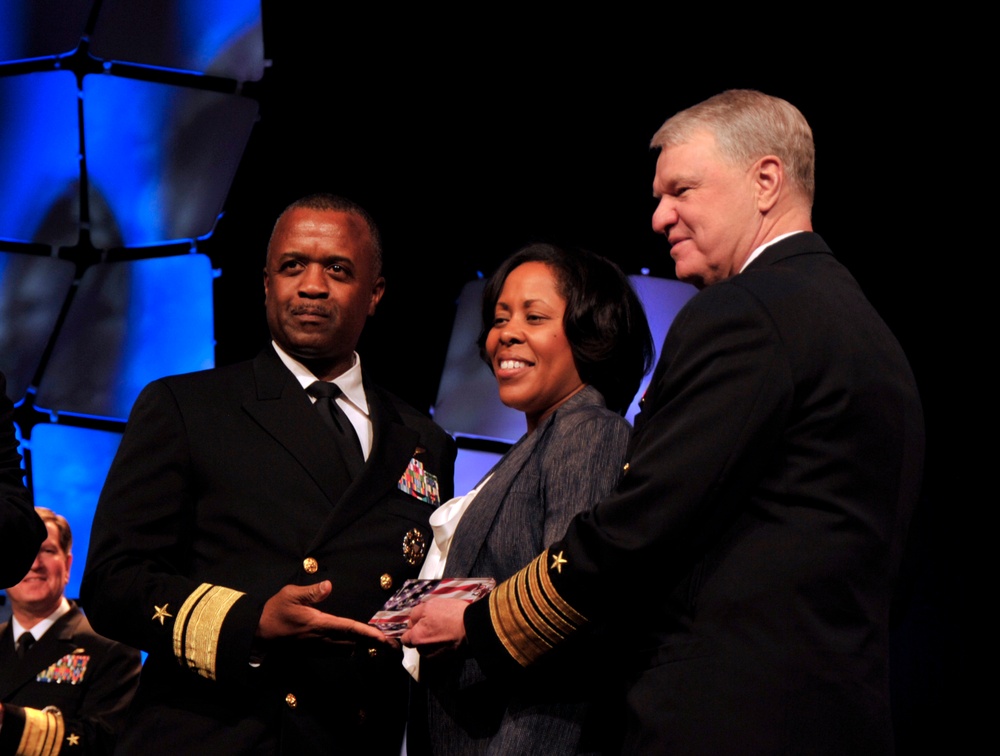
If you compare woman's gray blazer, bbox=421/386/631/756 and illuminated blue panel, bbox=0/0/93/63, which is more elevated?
illuminated blue panel, bbox=0/0/93/63

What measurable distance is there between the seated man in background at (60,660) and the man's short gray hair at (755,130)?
256 centimetres

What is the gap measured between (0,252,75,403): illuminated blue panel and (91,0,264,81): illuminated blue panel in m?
0.80

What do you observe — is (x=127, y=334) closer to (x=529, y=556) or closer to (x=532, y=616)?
(x=529, y=556)

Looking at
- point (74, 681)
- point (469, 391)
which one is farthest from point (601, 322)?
point (74, 681)

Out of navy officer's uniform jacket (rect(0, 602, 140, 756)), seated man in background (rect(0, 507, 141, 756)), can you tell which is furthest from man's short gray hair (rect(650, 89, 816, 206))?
navy officer's uniform jacket (rect(0, 602, 140, 756))

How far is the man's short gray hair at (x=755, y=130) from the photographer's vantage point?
5.83 ft

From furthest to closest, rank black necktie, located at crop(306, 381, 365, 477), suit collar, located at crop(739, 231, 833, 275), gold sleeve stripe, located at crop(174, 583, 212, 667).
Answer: black necktie, located at crop(306, 381, 365, 477) → gold sleeve stripe, located at crop(174, 583, 212, 667) → suit collar, located at crop(739, 231, 833, 275)

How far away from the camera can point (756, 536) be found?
1520mm

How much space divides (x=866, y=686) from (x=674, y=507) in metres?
0.36

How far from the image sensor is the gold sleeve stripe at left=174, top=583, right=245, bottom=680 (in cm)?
190

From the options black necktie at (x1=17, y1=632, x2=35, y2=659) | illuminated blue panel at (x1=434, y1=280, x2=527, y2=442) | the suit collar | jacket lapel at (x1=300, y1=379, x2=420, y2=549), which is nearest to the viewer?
the suit collar

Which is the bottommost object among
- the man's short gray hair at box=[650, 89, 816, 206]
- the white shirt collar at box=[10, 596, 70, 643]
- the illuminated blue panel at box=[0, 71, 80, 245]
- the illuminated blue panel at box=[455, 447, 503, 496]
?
the white shirt collar at box=[10, 596, 70, 643]

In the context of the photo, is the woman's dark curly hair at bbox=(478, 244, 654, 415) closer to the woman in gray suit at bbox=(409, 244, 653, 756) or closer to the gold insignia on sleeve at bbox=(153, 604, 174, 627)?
the woman in gray suit at bbox=(409, 244, 653, 756)

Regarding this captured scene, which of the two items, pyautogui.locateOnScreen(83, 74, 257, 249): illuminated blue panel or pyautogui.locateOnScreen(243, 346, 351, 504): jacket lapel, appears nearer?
pyautogui.locateOnScreen(243, 346, 351, 504): jacket lapel
